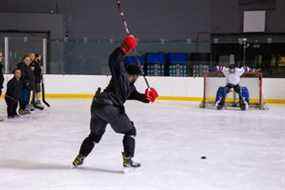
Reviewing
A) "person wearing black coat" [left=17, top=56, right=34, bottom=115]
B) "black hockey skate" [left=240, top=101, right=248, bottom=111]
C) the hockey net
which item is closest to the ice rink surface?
"person wearing black coat" [left=17, top=56, right=34, bottom=115]

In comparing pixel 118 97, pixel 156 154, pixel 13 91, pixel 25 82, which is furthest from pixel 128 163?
pixel 25 82

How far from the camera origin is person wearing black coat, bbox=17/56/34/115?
9.20m

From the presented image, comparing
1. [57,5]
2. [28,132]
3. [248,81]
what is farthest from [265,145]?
[57,5]

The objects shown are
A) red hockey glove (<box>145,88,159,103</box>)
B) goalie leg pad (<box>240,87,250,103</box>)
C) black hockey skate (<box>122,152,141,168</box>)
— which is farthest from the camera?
goalie leg pad (<box>240,87,250,103</box>)

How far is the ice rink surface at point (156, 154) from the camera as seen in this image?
4367 millimetres

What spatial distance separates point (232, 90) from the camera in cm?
1173

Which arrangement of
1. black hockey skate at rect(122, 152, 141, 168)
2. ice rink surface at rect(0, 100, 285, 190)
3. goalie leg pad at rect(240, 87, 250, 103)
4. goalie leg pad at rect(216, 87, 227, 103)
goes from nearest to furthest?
ice rink surface at rect(0, 100, 285, 190) → black hockey skate at rect(122, 152, 141, 168) → goalie leg pad at rect(216, 87, 227, 103) → goalie leg pad at rect(240, 87, 250, 103)

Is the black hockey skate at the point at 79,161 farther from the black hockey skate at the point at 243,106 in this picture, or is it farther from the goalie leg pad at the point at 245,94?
the goalie leg pad at the point at 245,94

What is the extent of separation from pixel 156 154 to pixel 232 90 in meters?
6.42

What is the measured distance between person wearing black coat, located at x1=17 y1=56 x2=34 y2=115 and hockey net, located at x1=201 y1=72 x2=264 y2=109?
3.96 metres

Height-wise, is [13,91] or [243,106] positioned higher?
[13,91]

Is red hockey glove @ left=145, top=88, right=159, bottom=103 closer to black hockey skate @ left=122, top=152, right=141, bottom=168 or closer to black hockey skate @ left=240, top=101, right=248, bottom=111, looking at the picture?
black hockey skate @ left=122, top=152, right=141, bottom=168

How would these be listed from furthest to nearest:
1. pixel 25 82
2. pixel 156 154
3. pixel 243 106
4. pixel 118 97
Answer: pixel 243 106 < pixel 25 82 < pixel 156 154 < pixel 118 97

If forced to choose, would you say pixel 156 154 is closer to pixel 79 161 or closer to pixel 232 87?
pixel 79 161
